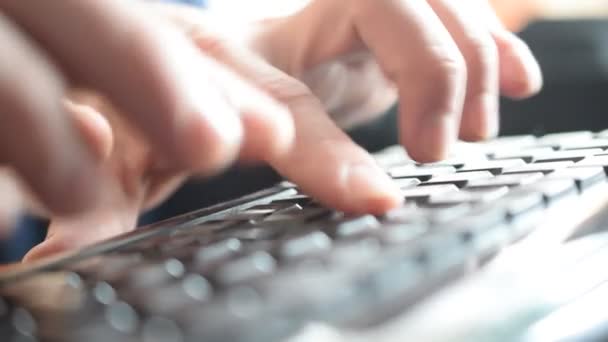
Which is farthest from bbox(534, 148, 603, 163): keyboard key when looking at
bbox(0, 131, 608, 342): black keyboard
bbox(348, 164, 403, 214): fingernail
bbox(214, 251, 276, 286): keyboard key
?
bbox(214, 251, 276, 286): keyboard key

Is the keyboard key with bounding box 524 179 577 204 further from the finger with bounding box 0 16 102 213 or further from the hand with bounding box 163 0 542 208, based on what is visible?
the finger with bounding box 0 16 102 213

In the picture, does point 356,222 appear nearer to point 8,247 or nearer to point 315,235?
point 315,235

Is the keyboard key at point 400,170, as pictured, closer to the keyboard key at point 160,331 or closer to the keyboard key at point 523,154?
the keyboard key at point 523,154

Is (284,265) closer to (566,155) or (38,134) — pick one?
(38,134)

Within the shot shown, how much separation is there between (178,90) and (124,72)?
0.8 inches

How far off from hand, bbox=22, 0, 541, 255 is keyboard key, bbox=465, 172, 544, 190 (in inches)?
1.7

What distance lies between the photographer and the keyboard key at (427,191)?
0.33 metres

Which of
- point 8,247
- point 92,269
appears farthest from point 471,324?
point 8,247

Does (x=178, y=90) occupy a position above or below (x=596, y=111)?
below

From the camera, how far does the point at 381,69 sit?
0.47 metres

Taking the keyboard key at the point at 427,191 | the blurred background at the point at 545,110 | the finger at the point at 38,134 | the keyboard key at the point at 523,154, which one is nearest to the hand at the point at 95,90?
the finger at the point at 38,134

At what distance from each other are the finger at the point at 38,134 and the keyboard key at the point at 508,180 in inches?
7.0

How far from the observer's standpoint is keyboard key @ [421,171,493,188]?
13.8 inches

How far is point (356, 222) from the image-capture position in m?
0.29
